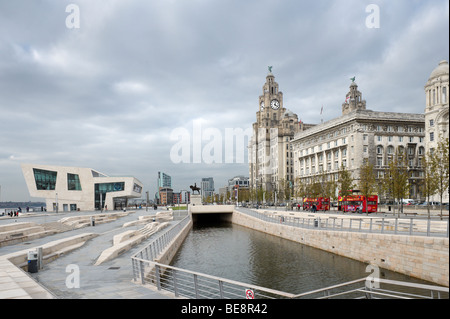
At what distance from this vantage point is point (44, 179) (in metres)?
70.2

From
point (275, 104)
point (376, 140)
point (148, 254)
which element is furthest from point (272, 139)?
point (148, 254)

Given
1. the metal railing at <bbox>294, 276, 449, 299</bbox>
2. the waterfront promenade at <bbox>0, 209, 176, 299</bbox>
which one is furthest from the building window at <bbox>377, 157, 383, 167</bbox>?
the waterfront promenade at <bbox>0, 209, 176, 299</bbox>

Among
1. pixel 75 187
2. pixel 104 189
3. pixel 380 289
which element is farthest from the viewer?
pixel 104 189

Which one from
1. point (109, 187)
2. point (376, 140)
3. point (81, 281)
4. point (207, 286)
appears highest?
point (376, 140)

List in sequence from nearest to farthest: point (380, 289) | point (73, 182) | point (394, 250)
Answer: point (380, 289), point (394, 250), point (73, 182)

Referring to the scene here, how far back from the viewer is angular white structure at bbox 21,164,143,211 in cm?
6925

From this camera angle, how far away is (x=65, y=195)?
246 feet

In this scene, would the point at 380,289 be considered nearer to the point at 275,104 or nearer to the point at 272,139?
the point at 272,139

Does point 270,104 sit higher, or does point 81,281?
point 270,104

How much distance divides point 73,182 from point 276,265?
6720 centimetres

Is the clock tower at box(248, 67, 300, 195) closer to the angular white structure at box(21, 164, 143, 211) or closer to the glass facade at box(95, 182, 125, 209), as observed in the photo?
the glass facade at box(95, 182, 125, 209)
